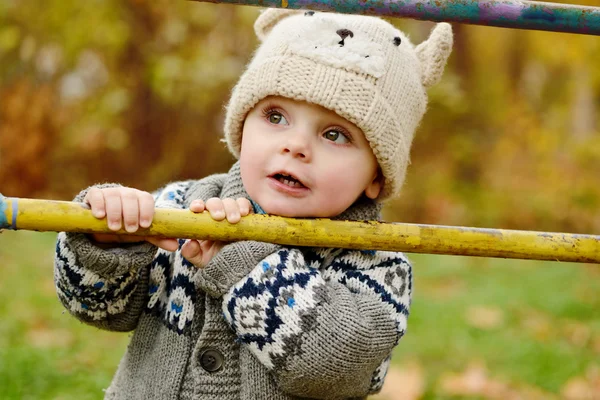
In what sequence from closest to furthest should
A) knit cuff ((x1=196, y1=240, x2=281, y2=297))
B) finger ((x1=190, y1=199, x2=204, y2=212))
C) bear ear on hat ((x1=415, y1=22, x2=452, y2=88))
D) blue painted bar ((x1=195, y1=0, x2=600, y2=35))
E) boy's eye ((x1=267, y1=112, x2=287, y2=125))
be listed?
blue painted bar ((x1=195, y1=0, x2=600, y2=35))
finger ((x1=190, y1=199, x2=204, y2=212))
knit cuff ((x1=196, y1=240, x2=281, y2=297))
boy's eye ((x1=267, y1=112, x2=287, y2=125))
bear ear on hat ((x1=415, y1=22, x2=452, y2=88))

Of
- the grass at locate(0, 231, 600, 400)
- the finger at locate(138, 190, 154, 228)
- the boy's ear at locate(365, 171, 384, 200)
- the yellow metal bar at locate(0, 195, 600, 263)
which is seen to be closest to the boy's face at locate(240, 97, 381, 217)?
the boy's ear at locate(365, 171, 384, 200)

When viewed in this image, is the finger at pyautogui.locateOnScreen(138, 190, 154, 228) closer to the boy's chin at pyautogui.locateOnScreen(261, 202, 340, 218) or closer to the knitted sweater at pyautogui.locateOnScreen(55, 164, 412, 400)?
the knitted sweater at pyautogui.locateOnScreen(55, 164, 412, 400)

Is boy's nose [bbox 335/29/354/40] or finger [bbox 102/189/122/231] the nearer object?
finger [bbox 102/189/122/231]

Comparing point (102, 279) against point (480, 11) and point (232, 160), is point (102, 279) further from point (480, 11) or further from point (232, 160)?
point (232, 160)

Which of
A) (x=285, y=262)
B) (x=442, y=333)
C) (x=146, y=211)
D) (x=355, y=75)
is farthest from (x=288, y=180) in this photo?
(x=442, y=333)

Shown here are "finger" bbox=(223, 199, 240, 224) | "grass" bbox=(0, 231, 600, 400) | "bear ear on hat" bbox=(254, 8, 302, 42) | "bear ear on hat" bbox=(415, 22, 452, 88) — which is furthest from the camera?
"grass" bbox=(0, 231, 600, 400)

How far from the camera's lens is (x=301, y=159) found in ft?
5.31

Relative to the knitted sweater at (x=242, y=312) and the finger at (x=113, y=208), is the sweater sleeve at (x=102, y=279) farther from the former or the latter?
the finger at (x=113, y=208)

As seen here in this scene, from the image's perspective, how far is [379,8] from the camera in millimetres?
1281

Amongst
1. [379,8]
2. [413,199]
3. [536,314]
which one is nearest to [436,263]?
[536,314]

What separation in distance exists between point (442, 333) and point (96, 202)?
2951 mm

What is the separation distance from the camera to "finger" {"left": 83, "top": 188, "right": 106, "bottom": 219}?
1.34 m

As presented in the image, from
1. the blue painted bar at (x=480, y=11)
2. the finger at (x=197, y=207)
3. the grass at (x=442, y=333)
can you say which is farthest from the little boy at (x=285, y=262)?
the grass at (x=442, y=333)

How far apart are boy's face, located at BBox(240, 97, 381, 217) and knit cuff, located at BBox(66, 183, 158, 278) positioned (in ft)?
0.98
